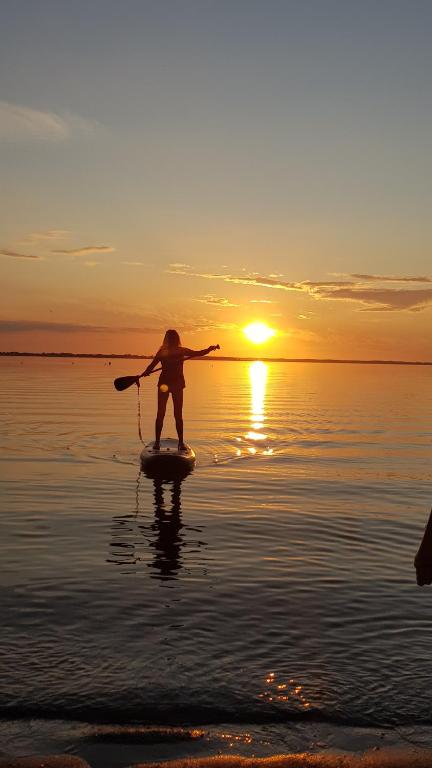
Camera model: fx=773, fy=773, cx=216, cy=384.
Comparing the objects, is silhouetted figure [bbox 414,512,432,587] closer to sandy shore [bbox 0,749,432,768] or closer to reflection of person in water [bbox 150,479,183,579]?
sandy shore [bbox 0,749,432,768]

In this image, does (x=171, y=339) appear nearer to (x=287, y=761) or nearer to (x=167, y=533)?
(x=167, y=533)

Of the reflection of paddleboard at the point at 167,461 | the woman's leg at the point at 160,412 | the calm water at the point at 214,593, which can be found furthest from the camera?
the woman's leg at the point at 160,412

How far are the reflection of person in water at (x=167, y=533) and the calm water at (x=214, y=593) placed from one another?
0.07 meters

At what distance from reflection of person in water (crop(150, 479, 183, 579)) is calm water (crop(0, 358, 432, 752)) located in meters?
0.07

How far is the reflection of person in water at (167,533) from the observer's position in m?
12.3

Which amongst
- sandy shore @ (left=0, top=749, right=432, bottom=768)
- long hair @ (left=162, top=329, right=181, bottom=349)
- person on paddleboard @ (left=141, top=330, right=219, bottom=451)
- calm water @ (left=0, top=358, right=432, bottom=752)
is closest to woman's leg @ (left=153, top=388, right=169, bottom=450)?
person on paddleboard @ (left=141, top=330, right=219, bottom=451)

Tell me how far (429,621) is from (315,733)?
12.1 ft

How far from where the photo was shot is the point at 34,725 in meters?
6.54

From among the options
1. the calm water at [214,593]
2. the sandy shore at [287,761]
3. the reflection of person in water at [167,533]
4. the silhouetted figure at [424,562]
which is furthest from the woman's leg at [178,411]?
the silhouetted figure at [424,562]

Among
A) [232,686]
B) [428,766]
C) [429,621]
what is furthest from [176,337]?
[428,766]

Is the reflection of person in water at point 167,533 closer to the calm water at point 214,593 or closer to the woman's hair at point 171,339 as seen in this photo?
the calm water at point 214,593

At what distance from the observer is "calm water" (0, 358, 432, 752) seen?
732 centimetres

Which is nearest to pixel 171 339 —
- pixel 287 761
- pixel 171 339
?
pixel 171 339

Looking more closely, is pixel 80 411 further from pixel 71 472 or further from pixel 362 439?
pixel 71 472
